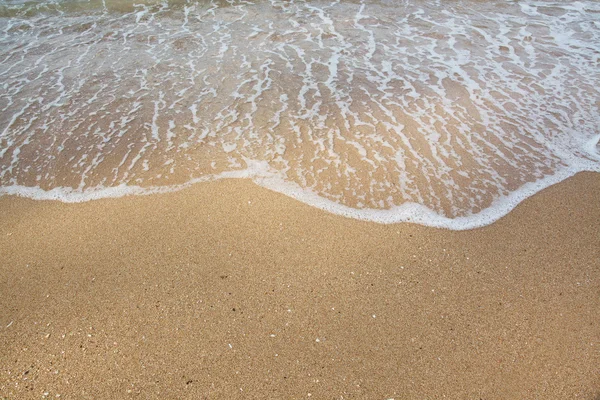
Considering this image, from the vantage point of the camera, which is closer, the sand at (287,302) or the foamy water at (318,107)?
the sand at (287,302)

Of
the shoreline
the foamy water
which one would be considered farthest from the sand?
the foamy water

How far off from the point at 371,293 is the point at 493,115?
2.81 m

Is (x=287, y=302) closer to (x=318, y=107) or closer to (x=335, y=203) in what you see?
(x=335, y=203)

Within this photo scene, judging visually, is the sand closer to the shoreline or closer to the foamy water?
the shoreline

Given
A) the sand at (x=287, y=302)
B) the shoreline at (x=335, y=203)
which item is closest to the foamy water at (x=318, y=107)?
the shoreline at (x=335, y=203)

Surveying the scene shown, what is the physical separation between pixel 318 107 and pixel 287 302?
106 inches

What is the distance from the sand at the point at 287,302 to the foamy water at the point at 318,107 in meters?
0.35

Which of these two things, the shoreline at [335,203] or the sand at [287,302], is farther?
the shoreline at [335,203]

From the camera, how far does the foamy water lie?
11.5 ft

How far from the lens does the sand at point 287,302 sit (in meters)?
2.09

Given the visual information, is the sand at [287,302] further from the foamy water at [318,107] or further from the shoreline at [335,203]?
the foamy water at [318,107]

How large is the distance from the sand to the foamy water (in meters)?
0.35

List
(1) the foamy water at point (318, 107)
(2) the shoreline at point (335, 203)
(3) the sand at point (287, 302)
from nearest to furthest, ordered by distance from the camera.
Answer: (3) the sand at point (287, 302) → (2) the shoreline at point (335, 203) → (1) the foamy water at point (318, 107)

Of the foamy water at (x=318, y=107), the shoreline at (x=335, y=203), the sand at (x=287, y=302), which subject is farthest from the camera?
the foamy water at (x=318, y=107)
